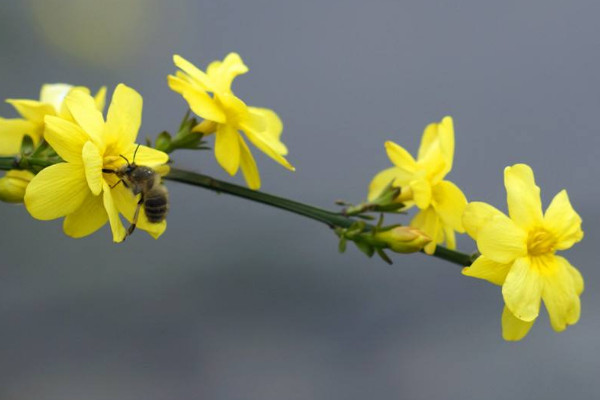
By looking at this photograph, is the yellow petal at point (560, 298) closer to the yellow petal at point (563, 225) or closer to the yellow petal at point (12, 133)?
the yellow petal at point (563, 225)

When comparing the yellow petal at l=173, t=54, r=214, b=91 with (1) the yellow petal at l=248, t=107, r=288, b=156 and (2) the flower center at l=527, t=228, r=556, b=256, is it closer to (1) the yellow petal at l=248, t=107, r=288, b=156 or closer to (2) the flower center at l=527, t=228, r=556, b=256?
(1) the yellow petal at l=248, t=107, r=288, b=156

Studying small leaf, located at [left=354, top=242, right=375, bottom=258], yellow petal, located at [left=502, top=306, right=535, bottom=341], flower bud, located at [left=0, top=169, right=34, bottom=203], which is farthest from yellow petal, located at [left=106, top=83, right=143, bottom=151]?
yellow petal, located at [left=502, top=306, right=535, bottom=341]

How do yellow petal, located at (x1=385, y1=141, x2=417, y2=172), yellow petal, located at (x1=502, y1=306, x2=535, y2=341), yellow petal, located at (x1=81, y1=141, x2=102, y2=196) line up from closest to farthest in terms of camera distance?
yellow petal, located at (x1=81, y1=141, x2=102, y2=196)
yellow petal, located at (x1=502, y1=306, x2=535, y2=341)
yellow petal, located at (x1=385, y1=141, x2=417, y2=172)

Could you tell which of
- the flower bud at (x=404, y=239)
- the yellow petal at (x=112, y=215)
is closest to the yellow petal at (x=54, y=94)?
the yellow petal at (x=112, y=215)

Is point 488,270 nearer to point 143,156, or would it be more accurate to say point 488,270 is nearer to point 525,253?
point 525,253

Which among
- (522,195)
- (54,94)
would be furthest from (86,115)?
(522,195)
